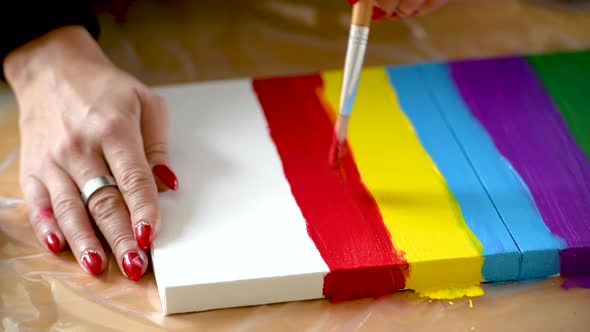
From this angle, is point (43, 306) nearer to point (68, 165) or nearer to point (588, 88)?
point (68, 165)

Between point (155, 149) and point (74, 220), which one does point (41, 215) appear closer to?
point (74, 220)

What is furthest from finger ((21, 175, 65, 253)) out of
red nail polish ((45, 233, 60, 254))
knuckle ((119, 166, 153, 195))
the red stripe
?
the red stripe

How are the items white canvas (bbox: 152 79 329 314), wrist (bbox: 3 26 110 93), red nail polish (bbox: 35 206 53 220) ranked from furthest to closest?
wrist (bbox: 3 26 110 93) → red nail polish (bbox: 35 206 53 220) → white canvas (bbox: 152 79 329 314)

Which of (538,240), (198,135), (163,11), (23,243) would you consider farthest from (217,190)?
(163,11)

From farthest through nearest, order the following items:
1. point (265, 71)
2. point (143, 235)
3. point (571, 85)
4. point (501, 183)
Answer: point (265, 71)
point (571, 85)
point (501, 183)
point (143, 235)

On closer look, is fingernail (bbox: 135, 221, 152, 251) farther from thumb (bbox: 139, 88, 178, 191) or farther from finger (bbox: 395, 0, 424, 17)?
finger (bbox: 395, 0, 424, 17)

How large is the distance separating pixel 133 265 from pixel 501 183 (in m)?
0.47

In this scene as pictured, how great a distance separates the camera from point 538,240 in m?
0.96

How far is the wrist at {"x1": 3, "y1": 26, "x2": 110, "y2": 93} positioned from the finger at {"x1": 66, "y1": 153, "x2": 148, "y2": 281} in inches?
6.8

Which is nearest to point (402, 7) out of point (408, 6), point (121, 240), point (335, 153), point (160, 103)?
point (408, 6)

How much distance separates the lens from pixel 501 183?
3.46 ft

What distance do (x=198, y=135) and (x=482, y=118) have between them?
0.40m

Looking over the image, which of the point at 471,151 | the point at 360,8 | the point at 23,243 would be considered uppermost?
the point at 360,8

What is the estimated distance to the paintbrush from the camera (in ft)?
3.23
